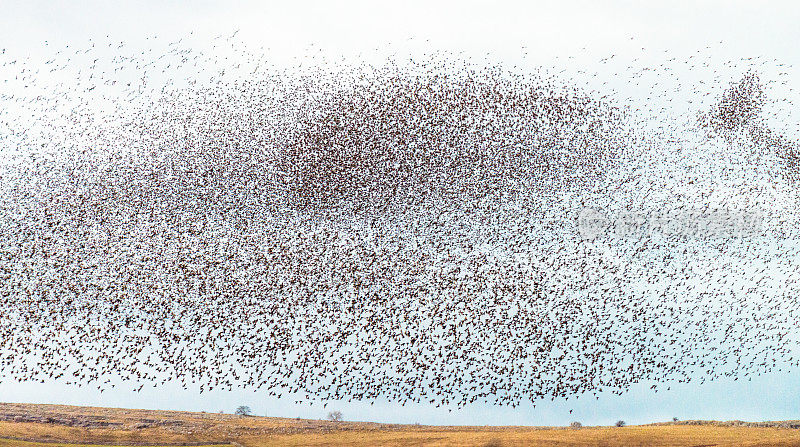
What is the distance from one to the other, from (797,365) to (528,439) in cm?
1441

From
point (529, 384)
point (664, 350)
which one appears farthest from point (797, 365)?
point (529, 384)

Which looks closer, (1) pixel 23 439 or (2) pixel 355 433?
(1) pixel 23 439

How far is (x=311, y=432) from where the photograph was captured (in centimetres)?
4103

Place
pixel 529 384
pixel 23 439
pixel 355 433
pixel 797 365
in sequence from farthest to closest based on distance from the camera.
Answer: pixel 355 433, pixel 23 439, pixel 797 365, pixel 529 384

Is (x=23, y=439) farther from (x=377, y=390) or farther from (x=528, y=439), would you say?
(x=528, y=439)

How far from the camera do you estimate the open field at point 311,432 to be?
37.6 metres

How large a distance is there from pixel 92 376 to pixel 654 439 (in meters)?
29.5

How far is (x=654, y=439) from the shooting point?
124ft

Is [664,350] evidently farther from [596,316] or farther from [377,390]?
[377,390]

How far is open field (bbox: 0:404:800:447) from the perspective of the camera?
37.6 metres

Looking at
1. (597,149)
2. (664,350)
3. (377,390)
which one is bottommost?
(377,390)

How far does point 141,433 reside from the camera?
3869 cm

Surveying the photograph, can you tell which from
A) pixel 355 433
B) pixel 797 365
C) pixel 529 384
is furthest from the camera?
pixel 355 433

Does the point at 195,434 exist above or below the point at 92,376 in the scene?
below
